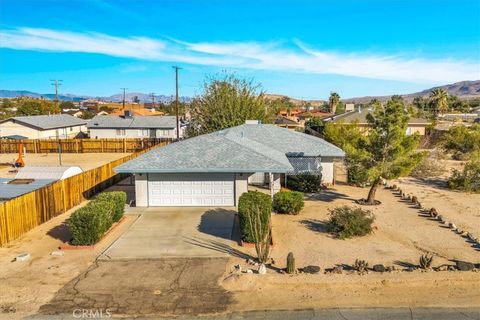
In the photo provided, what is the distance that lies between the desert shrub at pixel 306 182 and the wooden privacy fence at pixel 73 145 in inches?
1134

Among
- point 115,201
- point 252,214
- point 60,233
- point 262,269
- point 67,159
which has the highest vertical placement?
point 252,214

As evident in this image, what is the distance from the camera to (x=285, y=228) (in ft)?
58.9

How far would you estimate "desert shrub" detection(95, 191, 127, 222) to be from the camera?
17.8 m

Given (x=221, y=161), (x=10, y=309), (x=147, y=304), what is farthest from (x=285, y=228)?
(x=10, y=309)

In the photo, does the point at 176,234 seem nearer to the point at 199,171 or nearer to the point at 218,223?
the point at 218,223

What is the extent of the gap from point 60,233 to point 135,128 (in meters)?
39.3

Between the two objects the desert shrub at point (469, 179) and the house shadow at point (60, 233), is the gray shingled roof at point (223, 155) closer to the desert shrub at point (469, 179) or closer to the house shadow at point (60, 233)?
the house shadow at point (60, 233)

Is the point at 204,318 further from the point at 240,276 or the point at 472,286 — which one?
the point at 472,286

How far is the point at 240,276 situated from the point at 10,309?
22.1 ft

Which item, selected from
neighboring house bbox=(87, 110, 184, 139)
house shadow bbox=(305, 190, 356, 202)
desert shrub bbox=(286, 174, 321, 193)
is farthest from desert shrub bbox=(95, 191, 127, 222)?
neighboring house bbox=(87, 110, 184, 139)

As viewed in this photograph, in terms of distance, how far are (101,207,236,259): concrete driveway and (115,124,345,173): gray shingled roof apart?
227cm

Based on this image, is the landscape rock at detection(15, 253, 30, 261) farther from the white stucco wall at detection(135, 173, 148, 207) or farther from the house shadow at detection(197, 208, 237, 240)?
the white stucco wall at detection(135, 173, 148, 207)

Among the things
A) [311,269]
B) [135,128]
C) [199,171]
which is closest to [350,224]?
[311,269]

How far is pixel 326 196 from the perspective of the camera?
78.9 feet
